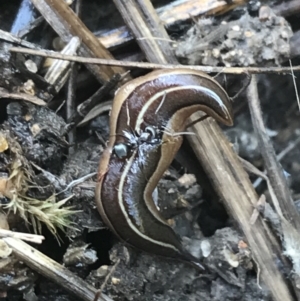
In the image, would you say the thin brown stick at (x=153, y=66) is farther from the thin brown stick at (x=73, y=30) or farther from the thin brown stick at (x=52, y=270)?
the thin brown stick at (x=52, y=270)

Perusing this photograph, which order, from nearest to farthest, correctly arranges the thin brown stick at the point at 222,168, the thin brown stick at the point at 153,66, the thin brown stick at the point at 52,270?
1. the thin brown stick at the point at 52,270
2. the thin brown stick at the point at 153,66
3. the thin brown stick at the point at 222,168

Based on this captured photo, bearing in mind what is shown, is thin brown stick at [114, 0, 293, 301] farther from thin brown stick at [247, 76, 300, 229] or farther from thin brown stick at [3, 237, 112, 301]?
thin brown stick at [3, 237, 112, 301]

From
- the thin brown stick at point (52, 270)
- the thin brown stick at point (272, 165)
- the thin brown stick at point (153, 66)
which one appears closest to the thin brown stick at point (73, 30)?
the thin brown stick at point (153, 66)

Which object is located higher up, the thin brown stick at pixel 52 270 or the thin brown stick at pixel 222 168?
the thin brown stick at pixel 222 168

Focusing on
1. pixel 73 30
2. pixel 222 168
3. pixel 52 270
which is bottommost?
pixel 52 270

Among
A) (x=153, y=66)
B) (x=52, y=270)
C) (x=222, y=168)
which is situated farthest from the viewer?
(x=222, y=168)

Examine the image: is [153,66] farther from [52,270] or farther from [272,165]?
[52,270]

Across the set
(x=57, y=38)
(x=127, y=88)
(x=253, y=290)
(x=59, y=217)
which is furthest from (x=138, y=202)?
(x=57, y=38)

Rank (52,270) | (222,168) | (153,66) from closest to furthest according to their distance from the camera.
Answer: (52,270) < (153,66) < (222,168)

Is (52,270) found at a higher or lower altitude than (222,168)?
lower

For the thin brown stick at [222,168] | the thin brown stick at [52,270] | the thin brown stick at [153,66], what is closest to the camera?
the thin brown stick at [52,270]

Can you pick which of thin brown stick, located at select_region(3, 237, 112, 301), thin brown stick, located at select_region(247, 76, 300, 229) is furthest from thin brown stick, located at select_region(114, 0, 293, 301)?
thin brown stick, located at select_region(3, 237, 112, 301)

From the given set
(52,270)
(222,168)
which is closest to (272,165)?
(222,168)
